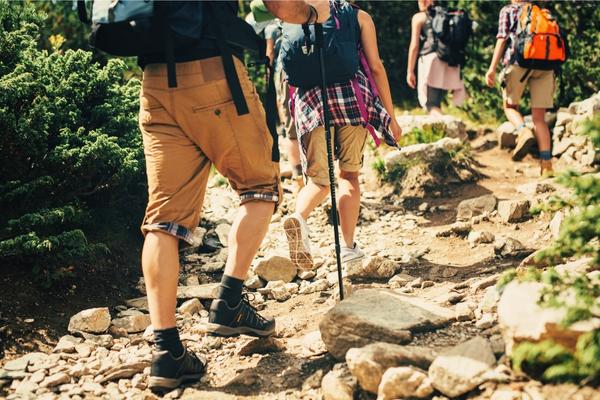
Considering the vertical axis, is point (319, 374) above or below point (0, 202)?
below

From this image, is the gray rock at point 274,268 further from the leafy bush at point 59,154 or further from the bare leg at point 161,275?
the bare leg at point 161,275

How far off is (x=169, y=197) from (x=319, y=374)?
1.11 m

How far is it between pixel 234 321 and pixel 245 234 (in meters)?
0.45

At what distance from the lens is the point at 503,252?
196 inches

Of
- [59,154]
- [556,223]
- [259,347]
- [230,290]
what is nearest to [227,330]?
[230,290]

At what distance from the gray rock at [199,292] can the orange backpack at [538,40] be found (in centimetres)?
406

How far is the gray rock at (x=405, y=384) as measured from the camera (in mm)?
2830

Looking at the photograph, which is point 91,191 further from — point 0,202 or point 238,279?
point 238,279

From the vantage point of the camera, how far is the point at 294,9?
3.26 metres

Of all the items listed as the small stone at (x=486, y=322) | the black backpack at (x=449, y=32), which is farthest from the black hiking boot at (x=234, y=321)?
the black backpack at (x=449, y=32)

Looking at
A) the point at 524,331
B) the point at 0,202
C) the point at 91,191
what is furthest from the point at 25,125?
the point at 524,331

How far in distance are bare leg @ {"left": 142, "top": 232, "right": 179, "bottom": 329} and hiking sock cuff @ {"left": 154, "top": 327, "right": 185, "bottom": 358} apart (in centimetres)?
2

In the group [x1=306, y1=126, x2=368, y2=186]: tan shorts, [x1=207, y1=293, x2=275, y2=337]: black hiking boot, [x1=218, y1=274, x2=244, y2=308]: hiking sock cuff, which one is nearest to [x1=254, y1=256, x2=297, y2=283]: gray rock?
[x1=306, y1=126, x2=368, y2=186]: tan shorts

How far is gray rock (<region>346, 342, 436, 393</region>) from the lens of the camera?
297 cm
